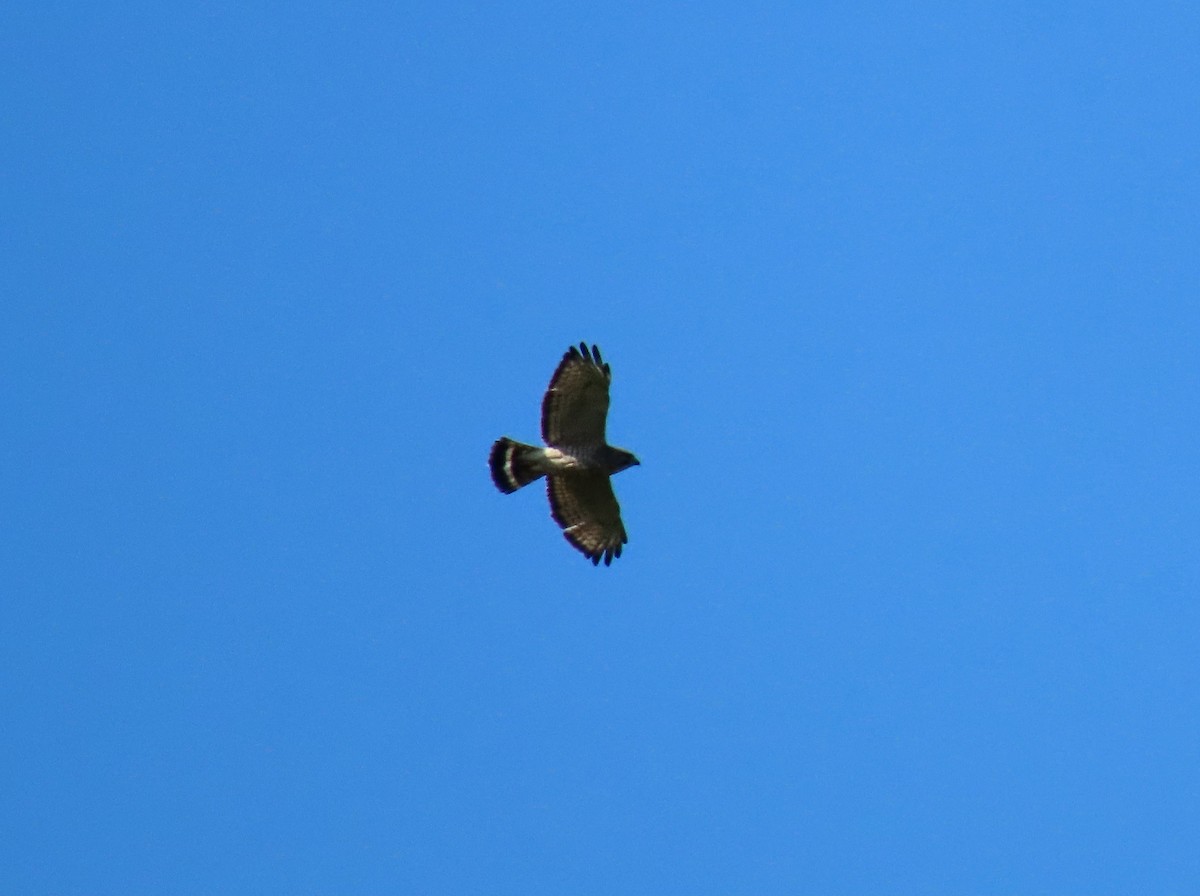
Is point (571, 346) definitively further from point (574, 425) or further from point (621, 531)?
point (621, 531)

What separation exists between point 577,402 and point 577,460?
76 cm

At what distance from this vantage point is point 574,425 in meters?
27.1

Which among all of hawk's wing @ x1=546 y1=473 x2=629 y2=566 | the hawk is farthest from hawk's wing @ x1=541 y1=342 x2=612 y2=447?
hawk's wing @ x1=546 y1=473 x2=629 y2=566

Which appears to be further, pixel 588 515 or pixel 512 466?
pixel 588 515

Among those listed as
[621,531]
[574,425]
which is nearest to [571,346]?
[574,425]

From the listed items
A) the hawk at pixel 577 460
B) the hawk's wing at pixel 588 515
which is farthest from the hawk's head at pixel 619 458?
the hawk's wing at pixel 588 515

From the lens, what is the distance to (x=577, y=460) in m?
27.3

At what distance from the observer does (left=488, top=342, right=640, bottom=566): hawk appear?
87.8 feet

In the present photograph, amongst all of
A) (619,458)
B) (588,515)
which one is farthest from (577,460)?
(588,515)

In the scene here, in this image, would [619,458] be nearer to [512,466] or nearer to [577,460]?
[577,460]

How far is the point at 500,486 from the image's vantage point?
27.4 m

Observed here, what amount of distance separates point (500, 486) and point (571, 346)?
200 centimetres

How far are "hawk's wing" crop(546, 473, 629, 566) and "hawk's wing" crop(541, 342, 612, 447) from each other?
0.81 m

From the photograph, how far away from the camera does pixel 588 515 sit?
1109 inches
